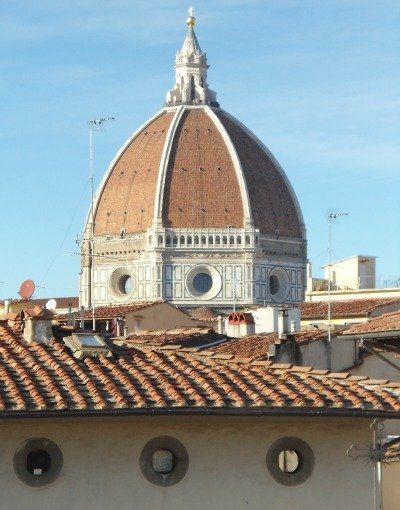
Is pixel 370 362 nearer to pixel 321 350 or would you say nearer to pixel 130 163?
pixel 321 350

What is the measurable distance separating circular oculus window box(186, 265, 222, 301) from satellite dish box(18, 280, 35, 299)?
88917mm

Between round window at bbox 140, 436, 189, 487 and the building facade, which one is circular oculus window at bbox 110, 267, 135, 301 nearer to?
the building facade

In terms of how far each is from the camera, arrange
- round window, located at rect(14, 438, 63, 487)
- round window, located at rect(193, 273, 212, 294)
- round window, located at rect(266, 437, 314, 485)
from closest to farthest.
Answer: round window, located at rect(14, 438, 63, 487) < round window, located at rect(266, 437, 314, 485) < round window, located at rect(193, 273, 212, 294)

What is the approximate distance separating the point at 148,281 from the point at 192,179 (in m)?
7.93

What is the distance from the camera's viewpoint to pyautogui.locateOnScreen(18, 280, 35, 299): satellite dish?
106ft

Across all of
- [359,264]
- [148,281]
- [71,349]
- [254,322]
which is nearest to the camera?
[71,349]

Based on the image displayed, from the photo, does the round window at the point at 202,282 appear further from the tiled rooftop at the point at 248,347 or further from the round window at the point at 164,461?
the round window at the point at 164,461

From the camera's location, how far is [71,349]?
14820mm

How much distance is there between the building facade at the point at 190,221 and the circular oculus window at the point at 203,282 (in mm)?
69

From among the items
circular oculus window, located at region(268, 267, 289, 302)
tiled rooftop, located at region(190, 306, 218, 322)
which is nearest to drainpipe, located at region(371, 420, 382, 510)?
tiled rooftop, located at region(190, 306, 218, 322)

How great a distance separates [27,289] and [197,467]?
19.4 meters

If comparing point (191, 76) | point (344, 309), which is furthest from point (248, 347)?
point (191, 76)

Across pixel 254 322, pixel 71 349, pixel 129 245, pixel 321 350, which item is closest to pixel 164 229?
pixel 129 245

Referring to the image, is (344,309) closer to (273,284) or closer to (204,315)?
(204,315)
